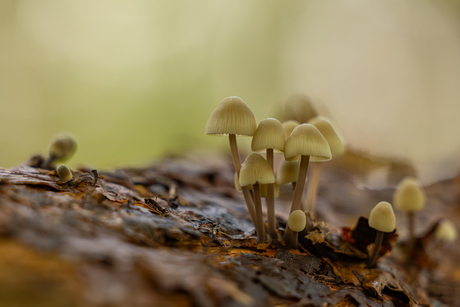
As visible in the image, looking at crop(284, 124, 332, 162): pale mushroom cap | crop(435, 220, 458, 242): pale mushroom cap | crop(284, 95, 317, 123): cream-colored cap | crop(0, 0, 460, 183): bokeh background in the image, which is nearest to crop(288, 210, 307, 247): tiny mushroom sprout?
crop(284, 124, 332, 162): pale mushroom cap

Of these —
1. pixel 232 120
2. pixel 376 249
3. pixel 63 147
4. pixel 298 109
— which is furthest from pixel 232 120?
pixel 298 109

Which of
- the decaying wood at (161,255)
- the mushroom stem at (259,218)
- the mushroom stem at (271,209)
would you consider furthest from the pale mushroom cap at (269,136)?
the decaying wood at (161,255)

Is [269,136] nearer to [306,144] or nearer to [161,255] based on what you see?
[306,144]

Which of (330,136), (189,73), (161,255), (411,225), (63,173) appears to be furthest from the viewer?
(189,73)

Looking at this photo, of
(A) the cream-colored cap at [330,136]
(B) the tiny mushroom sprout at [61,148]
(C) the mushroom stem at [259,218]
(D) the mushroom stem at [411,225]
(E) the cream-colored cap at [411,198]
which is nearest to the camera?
(C) the mushroom stem at [259,218]

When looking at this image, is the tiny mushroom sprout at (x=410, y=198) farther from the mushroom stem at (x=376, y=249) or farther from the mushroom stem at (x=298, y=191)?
the mushroom stem at (x=298, y=191)

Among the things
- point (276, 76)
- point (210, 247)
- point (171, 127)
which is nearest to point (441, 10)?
point (276, 76)

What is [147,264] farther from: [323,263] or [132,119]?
[132,119]
